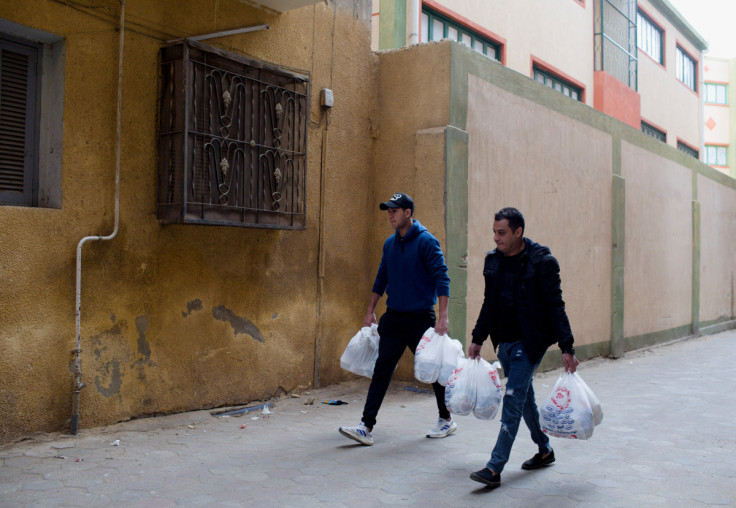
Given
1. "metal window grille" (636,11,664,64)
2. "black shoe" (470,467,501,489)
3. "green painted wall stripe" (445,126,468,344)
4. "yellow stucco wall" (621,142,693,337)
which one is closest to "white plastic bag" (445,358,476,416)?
"black shoe" (470,467,501,489)

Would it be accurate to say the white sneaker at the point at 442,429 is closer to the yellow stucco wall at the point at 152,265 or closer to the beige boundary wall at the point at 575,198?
the yellow stucco wall at the point at 152,265

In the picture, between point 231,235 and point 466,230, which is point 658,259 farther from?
point 231,235

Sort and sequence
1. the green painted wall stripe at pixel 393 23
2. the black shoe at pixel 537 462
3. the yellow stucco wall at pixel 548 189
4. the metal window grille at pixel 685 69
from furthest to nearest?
the metal window grille at pixel 685 69 < the green painted wall stripe at pixel 393 23 < the yellow stucco wall at pixel 548 189 < the black shoe at pixel 537 462

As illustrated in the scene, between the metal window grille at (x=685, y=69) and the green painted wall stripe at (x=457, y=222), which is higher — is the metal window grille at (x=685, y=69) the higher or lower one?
the higher one

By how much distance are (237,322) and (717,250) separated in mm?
14986

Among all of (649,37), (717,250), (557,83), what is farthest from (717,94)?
(557,83)

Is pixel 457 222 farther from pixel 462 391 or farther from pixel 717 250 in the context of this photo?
pixel 717 250

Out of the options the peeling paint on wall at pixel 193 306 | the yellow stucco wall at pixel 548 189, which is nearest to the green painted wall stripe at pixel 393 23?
the yellow stucco wall at pixel 548 189

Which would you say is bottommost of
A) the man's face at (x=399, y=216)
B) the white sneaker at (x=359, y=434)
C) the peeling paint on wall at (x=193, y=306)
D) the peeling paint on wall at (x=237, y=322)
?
the white sneaker at (x=359, y=434)

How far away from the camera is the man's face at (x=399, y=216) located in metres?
5.48

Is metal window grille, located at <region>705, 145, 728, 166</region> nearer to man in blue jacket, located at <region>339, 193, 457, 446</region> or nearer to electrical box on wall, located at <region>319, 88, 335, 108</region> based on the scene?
electrical box on wall, located at <region>319, 88, 335, 108</region>

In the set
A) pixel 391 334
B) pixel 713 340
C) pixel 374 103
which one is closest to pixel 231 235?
pixel 391 334

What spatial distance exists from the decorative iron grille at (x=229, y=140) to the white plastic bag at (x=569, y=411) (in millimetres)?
Answer: 3116

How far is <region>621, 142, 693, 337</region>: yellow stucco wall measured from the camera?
12.4 metres
